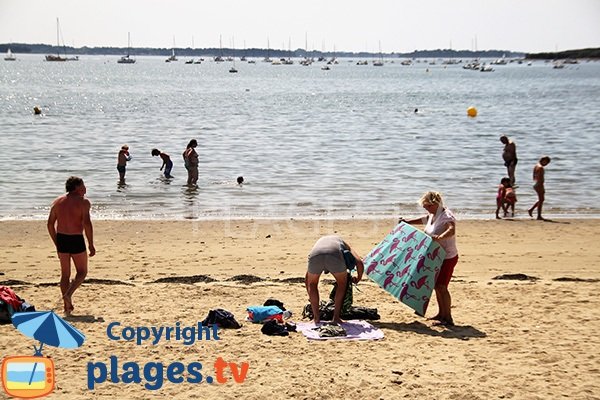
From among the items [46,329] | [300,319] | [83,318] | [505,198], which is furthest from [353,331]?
[505,198]

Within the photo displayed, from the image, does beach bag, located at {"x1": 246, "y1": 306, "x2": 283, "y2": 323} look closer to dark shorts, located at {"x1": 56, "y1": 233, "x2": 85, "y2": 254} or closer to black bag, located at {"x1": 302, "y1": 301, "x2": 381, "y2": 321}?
black bag, located at {"x1": 302, "y1": 301, "x2": 381, "y2": 321}

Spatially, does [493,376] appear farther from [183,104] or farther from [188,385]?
[183,104]

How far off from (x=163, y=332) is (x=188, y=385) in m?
1.53

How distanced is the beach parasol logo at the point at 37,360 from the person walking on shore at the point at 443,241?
4.02m

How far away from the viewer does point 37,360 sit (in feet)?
23.8

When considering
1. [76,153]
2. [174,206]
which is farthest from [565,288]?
[76,153]

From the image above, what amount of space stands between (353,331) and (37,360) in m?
Answer: 3.33

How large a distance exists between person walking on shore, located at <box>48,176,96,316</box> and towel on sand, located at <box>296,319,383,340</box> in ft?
8.71

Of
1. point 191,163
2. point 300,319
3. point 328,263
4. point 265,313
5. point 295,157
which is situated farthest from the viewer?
point 295,157

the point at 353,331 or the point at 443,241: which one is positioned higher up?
the point at 443,241

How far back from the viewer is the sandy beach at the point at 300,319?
702 cm

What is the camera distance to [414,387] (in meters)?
6.98

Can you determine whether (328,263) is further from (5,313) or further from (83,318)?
(5,313)

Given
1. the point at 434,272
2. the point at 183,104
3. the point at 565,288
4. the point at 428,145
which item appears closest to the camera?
the point at 434,272
